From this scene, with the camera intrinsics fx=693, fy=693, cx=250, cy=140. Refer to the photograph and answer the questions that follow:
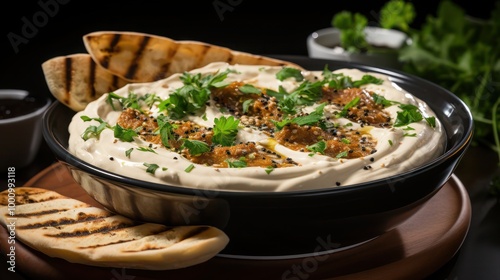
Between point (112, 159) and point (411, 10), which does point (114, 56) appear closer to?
point (112, 159)

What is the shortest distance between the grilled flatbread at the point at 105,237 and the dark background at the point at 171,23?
297 cm

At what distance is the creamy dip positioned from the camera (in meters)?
3.17

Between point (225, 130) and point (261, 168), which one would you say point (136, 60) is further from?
point (261, 168)

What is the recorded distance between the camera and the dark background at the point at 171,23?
6.96m

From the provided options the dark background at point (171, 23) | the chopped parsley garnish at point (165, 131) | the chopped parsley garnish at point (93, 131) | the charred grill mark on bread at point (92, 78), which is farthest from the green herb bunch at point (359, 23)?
the chopped parsley garnish at point (93, 131)

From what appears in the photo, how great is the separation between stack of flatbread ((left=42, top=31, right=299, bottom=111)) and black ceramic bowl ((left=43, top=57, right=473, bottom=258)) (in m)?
0.95

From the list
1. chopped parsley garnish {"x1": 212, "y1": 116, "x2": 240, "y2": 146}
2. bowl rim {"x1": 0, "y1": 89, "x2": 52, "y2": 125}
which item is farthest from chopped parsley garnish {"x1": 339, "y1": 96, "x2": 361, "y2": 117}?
bowl rim {"x1": 0, "y1": 89, "x2": 52, "y2": 125}

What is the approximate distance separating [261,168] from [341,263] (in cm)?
62

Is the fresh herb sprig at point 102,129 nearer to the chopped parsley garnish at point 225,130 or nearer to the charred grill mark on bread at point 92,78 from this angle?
the chopped parsley garnish at point 225,130

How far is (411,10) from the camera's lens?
21.5 feet

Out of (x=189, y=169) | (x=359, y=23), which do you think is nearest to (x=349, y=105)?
(x=189, y=169)

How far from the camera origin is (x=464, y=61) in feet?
18.5

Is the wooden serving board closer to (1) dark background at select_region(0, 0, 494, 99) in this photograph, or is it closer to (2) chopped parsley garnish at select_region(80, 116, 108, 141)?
(2) chopped parsley garnish at select_region(80, 116, 108, 141)

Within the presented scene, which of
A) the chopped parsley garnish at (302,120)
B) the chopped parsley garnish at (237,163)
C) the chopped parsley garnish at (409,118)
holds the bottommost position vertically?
the chopped parsley garnish at (409,118)
